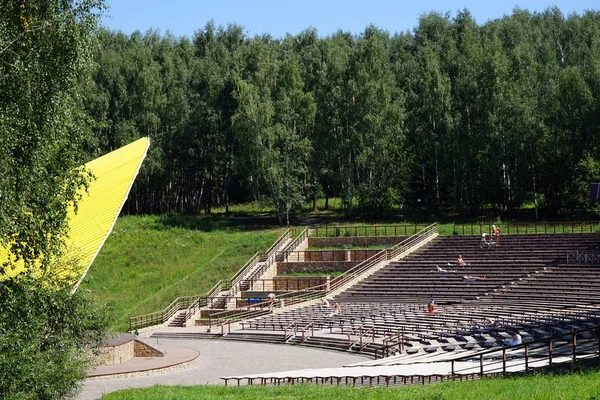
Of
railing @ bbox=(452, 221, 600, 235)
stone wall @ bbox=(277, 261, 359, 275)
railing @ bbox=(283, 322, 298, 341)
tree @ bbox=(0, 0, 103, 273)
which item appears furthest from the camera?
railing @ bbox=(452, 221, 600, 235)

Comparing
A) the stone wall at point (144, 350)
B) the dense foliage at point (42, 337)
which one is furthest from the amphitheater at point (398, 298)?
the dense foliage at point (42, 337)

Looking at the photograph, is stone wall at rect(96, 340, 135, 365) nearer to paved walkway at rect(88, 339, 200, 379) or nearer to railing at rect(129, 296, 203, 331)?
paved walkway at rect(88, 339, 200, 379)

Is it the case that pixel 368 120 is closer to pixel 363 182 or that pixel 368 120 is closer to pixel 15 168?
pixel 363 182

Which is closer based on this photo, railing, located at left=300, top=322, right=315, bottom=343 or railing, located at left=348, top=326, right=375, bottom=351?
railing, located at left=348, top=326, right=375, bottom=351

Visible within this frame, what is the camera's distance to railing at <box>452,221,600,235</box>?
1955 inches

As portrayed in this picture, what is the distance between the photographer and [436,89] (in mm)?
63688

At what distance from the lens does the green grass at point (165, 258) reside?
152 ft

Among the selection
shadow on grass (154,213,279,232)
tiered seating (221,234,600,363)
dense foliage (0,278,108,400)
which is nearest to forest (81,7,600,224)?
shadow on grass (154,213,279,232)

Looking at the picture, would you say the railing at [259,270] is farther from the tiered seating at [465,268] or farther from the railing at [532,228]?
the railing at [532,228]

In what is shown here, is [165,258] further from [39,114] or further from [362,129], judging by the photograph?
[39,114]

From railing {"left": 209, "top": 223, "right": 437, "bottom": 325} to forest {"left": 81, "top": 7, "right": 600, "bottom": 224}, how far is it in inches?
438

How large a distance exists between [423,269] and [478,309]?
31.6 ft

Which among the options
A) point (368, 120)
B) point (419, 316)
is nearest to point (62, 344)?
point (419, 316)

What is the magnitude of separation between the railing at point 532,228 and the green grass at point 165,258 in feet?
38.6
